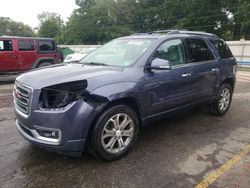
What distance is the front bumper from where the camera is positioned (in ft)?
10.5

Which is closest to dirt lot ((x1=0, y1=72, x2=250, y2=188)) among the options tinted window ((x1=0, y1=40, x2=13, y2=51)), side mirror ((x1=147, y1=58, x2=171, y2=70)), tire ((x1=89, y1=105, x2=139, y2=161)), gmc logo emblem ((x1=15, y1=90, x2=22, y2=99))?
tire ((x1=89, y1=105, x2=139, y2=161))

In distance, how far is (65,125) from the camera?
320 centimetres

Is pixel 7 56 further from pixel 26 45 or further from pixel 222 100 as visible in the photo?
pixel 222 100

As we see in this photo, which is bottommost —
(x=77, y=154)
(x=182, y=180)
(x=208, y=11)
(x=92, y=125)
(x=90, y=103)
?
(x=182, y=180)

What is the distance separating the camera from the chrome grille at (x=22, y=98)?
336 centimetres

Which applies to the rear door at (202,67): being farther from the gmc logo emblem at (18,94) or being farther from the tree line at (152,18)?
the tree line at (152,18)

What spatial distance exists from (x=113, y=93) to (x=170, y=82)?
1217 millimetres

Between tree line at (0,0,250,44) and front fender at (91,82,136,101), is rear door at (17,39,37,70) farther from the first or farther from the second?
tree line at (0,0,250,44)

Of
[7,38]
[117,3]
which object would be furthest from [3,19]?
[7,38]

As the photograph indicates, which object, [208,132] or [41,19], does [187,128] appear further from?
[41,19]

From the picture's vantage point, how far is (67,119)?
3.19m

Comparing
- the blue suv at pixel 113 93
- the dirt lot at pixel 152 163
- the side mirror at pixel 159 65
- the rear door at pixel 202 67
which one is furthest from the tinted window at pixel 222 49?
the side mirror at pixel 159 65

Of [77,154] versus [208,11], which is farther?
[208,11]

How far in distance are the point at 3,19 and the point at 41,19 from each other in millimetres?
15825
